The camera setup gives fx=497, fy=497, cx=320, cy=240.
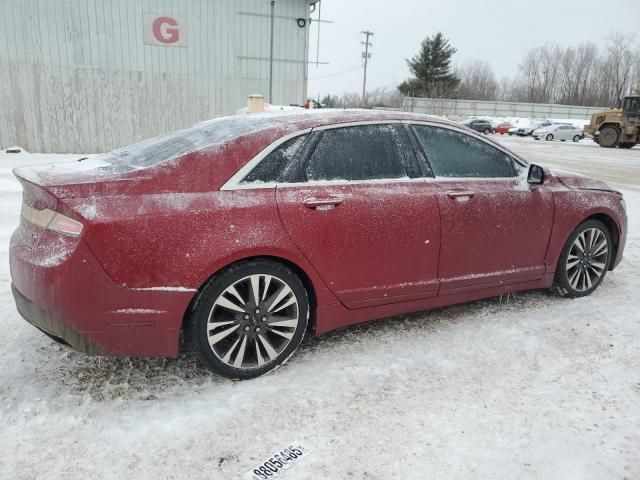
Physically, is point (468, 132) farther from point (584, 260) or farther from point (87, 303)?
point (87, 303)

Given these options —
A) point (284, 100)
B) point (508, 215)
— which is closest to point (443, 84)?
point (284, 100)

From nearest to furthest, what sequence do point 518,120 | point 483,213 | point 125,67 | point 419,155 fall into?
point 419,155, point 483,213, point 125,67, point 518,120

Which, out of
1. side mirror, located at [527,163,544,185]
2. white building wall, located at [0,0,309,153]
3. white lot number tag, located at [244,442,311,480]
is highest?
white building wall, located at [0,0,309,153]

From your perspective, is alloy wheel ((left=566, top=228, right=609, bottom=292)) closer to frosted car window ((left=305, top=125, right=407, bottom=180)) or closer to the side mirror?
the side mirror

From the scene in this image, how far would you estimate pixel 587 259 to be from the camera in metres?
4.30

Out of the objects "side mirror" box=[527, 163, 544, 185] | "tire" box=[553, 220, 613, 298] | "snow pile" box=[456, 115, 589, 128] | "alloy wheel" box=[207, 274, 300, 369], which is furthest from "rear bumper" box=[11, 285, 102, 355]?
"snow pile" box=[456, 115, 589, 128]

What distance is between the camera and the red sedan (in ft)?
8.25

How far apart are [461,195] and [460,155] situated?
358 mm

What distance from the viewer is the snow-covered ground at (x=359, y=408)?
2.24m

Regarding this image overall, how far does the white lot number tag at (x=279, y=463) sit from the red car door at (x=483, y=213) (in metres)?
1.66

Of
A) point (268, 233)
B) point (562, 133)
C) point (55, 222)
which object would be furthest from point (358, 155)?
point (562, 133)

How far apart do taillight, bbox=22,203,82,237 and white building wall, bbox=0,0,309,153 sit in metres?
13.8

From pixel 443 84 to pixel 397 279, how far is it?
65.3 meters

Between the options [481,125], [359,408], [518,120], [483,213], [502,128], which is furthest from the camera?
[518,120]
